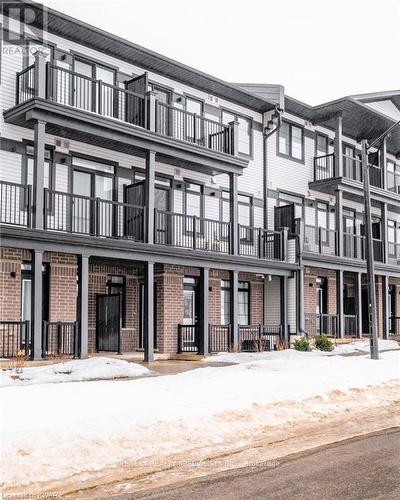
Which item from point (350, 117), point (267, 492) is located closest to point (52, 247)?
point (267, 492)

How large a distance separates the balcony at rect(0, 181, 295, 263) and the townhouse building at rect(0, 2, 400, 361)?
0.07 meters

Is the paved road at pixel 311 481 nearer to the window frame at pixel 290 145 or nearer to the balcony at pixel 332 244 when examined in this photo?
the balcony at pixel 332 244

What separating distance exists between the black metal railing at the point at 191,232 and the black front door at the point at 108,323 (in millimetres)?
2408

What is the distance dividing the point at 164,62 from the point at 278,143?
281 inches

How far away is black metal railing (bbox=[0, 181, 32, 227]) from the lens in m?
17.2

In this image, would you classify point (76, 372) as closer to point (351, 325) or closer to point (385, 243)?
point (351, 325)

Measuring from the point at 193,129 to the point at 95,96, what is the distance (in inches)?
171

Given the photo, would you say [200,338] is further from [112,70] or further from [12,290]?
[112,70]

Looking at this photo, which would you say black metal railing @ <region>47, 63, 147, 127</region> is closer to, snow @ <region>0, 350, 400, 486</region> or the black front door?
the black front door

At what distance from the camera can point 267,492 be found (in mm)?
6402

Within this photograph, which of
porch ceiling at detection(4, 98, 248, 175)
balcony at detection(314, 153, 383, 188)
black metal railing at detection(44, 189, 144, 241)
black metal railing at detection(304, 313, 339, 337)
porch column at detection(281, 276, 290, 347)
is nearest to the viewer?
porch ceiling at detection(4, 98, 248, 175)

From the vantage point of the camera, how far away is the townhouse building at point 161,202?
18312 millimetres

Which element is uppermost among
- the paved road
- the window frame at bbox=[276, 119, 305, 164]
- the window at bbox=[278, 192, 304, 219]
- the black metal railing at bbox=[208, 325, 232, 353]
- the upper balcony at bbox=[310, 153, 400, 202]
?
the window frame at bbox=[276, 119, 305, 164]

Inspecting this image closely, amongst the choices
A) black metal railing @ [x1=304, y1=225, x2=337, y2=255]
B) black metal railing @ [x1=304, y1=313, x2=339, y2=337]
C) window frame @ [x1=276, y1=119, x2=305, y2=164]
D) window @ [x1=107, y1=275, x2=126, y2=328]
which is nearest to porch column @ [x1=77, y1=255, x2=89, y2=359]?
window @ [x1=107, y1=275, x2=126, y2=328]
